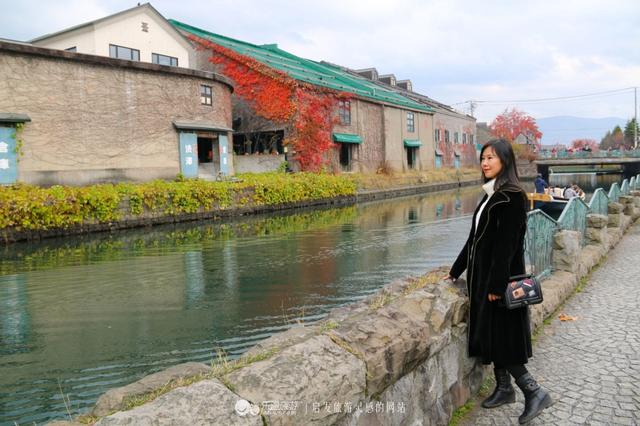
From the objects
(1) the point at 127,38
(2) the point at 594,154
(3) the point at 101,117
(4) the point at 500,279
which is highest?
(1) the point at 127,38

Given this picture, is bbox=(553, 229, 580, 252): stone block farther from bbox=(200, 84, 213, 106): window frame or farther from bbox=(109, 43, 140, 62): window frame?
bbox=(109, 43, 140, 62): window frame

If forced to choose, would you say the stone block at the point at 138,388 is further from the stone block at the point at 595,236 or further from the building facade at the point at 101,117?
the building facade at the point at 101,117

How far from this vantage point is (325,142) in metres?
31.2

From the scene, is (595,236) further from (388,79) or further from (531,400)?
(388,79)

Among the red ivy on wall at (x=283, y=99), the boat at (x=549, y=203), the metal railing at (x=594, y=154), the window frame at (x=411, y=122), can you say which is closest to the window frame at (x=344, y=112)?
the red ivy on wall at (x=283, y=99)

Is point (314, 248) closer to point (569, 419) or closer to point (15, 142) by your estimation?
point (569, 419)

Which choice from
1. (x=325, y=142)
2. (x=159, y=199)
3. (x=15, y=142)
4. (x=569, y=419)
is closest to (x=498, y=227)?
(x=569, y=419)

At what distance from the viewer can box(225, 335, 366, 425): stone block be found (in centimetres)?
216

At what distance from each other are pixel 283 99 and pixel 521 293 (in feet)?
91.6

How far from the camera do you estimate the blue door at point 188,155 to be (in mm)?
22766

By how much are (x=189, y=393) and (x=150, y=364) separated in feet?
13.3

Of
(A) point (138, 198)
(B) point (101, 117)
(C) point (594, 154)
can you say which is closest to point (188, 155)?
(B) point (101, 117)

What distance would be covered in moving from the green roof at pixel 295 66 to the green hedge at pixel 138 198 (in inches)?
385

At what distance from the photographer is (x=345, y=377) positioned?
241 centimetres
